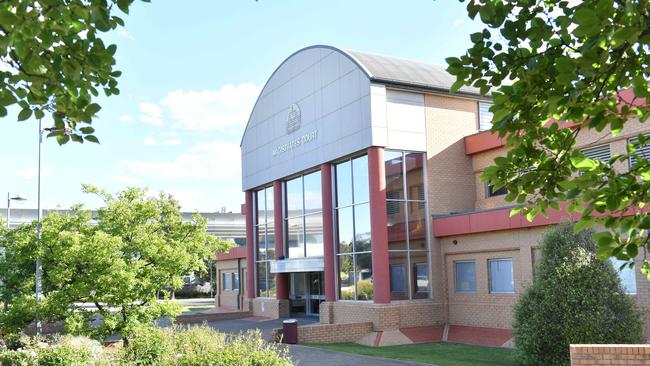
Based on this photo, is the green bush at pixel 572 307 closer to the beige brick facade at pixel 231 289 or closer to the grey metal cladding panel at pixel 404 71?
the grey metal cladding panel at pixel 404 71

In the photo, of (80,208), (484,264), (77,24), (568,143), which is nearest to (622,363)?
(568,143)

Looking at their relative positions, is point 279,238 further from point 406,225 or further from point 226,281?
point 226,281

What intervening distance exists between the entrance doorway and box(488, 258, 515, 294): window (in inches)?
397

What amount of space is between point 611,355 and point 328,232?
58.9 feet

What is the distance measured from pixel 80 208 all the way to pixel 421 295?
43.5 ft

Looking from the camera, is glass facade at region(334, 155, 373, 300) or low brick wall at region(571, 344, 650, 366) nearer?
low brick wall at region(571, 344, 650, 366)

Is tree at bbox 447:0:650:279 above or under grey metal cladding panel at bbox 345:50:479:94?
under

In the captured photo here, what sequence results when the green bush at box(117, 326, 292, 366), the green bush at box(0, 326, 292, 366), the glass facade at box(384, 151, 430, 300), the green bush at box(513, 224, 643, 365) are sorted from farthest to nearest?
the glass facade at box(384, 151, 430, 300), the green bush at box(513, 224, 643, 365), the green bush at box(0, 326, 292, 366), the green bush at box(117, 326, 292, 366)

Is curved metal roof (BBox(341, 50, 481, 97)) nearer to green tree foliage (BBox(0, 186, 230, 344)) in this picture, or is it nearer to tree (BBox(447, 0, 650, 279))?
green tree foliage (BBox(0, 186, 230, 344))

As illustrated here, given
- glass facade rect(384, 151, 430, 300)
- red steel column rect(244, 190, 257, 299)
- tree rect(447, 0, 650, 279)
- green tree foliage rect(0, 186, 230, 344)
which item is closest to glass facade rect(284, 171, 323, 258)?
red steel column rect(244, 190, 257, 299)

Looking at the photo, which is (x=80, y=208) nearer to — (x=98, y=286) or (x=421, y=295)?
(x=98, y=286)

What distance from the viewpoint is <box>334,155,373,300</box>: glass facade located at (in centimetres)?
2672

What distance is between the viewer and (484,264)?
24.9 meters

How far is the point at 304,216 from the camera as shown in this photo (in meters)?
31.8
